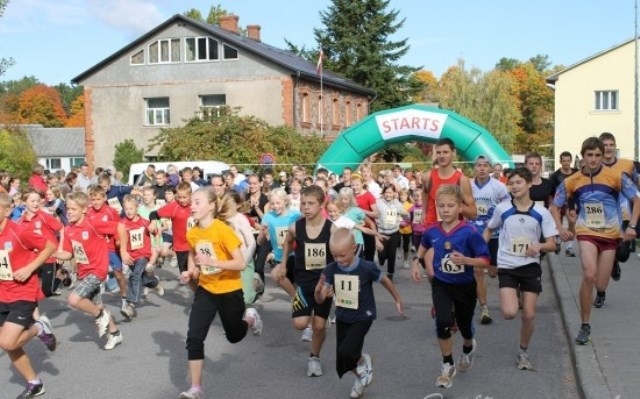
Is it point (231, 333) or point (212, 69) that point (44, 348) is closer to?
point (231, 333)

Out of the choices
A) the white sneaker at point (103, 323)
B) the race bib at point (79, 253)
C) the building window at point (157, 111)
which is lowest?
the white sneaker at point (103, 323)

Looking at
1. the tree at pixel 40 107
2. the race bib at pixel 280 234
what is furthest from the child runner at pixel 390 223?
the tree at pixel 40 107

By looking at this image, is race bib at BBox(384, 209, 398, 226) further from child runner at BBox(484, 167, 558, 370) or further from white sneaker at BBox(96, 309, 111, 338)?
child runner at BBox(484, 167, 558, 370)

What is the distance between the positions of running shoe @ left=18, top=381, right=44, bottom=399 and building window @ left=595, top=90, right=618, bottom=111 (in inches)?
2008

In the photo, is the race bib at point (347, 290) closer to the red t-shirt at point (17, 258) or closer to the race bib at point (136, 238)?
the red t-shirt at point (17, 258)

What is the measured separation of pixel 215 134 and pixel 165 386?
31100 millimetres

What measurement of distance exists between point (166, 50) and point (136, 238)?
1488 inches

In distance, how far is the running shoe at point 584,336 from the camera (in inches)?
312

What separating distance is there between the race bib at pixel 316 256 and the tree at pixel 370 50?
5724cm

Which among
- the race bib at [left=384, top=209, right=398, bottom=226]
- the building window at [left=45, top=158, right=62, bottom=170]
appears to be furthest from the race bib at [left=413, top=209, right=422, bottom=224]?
the building window at [left=45, top=158, right=62, bottom=170]

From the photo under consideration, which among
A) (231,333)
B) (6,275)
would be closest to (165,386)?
(231,333)

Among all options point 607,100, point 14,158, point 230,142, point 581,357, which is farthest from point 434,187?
point 607,100

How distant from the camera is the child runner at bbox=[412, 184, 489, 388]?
6.75m

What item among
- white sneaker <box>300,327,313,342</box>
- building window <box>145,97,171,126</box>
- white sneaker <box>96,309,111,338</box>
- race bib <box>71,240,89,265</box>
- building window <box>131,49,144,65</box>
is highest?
building window <box>131,49,144,65</box>
